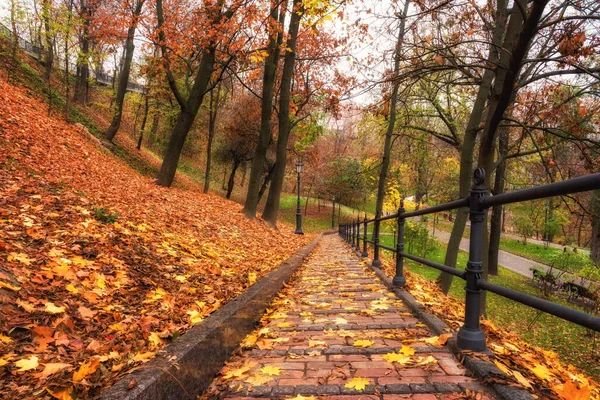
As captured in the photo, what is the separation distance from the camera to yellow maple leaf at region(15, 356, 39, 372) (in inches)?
70.1

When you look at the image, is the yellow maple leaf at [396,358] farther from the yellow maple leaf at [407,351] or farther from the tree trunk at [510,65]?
the tree trunk at [510,65]

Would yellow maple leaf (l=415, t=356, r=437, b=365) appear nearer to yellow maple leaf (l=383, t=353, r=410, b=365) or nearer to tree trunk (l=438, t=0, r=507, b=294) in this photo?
yellow maple leaf (l=383, t=353, r=410, b=365)

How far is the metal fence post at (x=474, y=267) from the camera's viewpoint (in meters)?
2.34

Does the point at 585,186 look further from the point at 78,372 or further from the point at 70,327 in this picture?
the point at 70,327

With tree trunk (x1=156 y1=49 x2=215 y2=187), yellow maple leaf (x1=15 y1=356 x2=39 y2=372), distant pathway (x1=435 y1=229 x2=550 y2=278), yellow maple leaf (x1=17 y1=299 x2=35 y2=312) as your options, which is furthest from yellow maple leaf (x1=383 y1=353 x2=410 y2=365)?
distant pathway (x1=435 y1=229 x2=550 y2=278)

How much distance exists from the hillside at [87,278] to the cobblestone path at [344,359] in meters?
0.57

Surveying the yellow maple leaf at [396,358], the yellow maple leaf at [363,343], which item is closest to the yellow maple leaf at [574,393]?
the yellow maple leaf at [396,358]

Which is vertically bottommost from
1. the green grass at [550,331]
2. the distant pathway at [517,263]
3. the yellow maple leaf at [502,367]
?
the green grass at [550,331]

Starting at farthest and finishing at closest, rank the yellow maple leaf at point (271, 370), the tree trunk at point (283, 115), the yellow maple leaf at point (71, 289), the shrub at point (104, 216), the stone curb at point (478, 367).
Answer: the tree trunk at point (283, 115) < the shrub at point (104, 216) < the yellow maple leaf at point (71, 289) < the yellow maple leaf at point (271, 370) < the stone curb at point (478, 367)

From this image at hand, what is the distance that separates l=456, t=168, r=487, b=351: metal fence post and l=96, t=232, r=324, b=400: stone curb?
1562mm

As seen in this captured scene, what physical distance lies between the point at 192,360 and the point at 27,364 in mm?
786

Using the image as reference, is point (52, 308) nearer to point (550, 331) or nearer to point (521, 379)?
point (521, 379)

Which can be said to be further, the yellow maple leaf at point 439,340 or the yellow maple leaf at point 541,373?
the yellow maple leaf at point 439,340

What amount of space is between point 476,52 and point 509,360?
28.0 ft
